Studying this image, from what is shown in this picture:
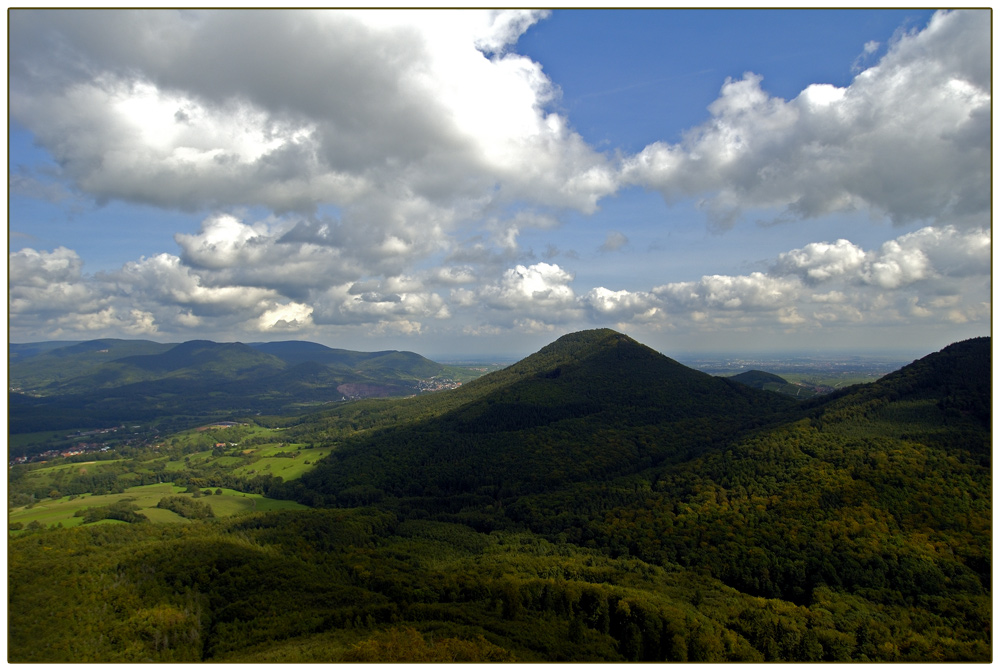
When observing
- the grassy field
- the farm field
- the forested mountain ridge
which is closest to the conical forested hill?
the forested mountain ridge

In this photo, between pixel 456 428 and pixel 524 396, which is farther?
pixel 524 396

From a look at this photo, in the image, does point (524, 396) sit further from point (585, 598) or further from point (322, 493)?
point (585, 598)

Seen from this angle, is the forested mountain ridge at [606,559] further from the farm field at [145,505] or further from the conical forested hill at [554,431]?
the farm field at [145,505]

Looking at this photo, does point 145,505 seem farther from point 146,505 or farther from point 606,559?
point 606,559

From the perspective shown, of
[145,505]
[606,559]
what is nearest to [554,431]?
[606,559]

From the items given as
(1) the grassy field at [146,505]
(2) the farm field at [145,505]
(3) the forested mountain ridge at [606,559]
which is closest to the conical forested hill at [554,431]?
(3) the forested mountain ridge at [606,559]

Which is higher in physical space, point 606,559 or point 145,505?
point 606,559

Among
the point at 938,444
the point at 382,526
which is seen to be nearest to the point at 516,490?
the point at 382,526
